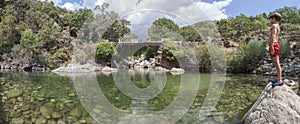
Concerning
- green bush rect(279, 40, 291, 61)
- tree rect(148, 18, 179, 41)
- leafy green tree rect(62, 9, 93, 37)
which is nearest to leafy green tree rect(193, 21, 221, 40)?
tree rect(148, 18, 179, 41)

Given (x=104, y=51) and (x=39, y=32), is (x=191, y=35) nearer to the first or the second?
(x=104, y=51)

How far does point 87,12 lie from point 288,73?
34.9 meters

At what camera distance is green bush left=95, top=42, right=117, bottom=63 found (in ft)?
107

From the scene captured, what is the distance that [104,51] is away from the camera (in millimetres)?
32438

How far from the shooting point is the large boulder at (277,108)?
4.89m

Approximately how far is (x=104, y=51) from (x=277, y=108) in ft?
93.9

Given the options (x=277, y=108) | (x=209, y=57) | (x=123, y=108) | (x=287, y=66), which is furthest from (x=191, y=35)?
(x=277, y=108)

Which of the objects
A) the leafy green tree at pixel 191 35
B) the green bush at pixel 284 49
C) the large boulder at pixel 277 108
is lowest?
the large boulder at pixel 277 108

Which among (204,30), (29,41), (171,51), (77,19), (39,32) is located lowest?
(171,51)

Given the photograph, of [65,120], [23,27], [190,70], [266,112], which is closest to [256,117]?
[266,112]

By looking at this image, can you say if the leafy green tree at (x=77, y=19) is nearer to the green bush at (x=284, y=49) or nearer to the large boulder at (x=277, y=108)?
the green bush at (x=284, y=49)

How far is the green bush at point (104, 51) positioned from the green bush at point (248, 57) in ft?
51.3

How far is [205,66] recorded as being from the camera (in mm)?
24453

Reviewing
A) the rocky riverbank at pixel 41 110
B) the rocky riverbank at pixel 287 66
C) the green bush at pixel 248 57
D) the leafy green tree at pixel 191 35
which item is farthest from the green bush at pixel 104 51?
the rocky riverbank at pixel 41 110
